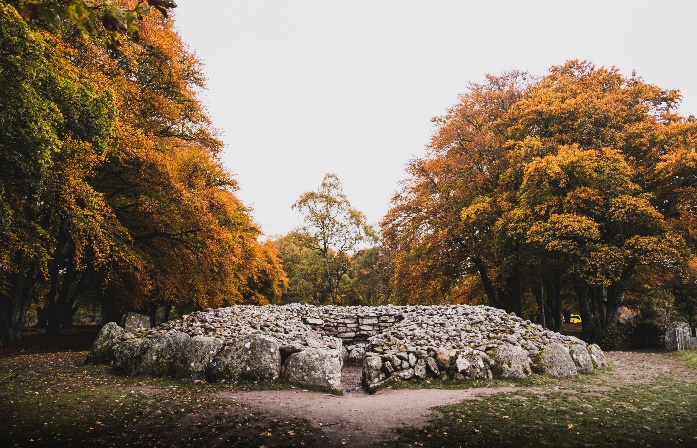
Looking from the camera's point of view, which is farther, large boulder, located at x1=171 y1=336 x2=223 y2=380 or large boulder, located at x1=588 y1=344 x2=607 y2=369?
large boulder, located at x1=588 y1=344 x2=607 y2=369

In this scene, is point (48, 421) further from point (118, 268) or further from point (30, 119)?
point (118, 268)

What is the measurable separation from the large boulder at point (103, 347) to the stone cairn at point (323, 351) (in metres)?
0.03

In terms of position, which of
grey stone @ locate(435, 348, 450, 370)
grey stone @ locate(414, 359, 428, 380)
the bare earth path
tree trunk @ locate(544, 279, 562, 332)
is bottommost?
the bare earth path

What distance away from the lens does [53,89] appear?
11.3 meters

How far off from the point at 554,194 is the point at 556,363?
38.3 feet

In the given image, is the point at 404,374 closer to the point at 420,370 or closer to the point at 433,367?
the point at 420,370

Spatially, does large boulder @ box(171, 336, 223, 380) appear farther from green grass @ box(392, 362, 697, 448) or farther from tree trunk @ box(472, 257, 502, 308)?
tree trunk @ box(472, 257, 502, 308)

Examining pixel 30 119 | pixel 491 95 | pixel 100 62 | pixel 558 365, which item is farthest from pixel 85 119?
pixel 491 95

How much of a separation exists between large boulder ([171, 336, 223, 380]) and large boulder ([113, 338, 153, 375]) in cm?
124

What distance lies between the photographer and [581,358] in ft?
41.8

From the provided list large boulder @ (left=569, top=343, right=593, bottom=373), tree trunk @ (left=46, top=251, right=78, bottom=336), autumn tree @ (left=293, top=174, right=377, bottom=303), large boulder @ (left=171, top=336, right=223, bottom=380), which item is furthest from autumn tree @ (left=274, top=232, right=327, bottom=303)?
large boulder @ (left=569, top=343, right=593, bottom=373)

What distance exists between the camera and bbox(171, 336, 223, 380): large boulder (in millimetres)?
10641

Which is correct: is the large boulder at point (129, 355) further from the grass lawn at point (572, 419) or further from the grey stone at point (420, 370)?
the grass lawn at point (572, 419)

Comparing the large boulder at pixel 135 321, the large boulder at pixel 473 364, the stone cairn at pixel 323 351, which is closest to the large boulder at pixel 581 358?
the stone cairn at pixel 323 351
